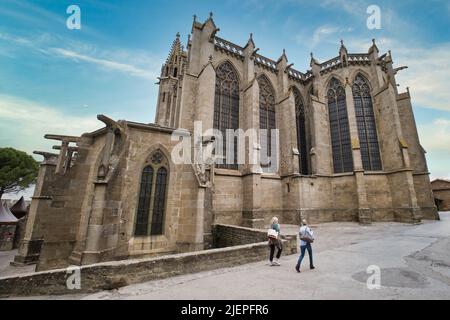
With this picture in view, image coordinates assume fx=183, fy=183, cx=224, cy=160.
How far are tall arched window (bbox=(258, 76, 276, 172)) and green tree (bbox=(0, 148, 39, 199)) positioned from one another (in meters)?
27.3

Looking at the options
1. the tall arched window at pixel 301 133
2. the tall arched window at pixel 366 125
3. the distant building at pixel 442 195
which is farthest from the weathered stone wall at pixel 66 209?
the distant building at pixel 442 195

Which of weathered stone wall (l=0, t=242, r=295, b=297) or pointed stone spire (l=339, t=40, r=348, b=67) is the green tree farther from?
pointed stone spire (l=339, t=40, r=348, b=67)

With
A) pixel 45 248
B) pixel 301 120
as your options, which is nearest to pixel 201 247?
pixel 45 248

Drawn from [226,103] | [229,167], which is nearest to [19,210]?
[229,167]

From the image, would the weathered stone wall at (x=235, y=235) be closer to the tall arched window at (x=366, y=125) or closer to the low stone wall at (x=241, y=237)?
the low stone wall at (x=241, y=237)

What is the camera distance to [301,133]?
61.3 ft

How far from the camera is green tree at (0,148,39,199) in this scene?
20.0m

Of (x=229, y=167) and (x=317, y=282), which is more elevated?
(x=229, y=167)

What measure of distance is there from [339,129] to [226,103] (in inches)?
433

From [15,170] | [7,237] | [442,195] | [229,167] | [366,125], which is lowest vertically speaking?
[7,237]

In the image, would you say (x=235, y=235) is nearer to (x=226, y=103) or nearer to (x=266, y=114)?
(x=226, y=103)
